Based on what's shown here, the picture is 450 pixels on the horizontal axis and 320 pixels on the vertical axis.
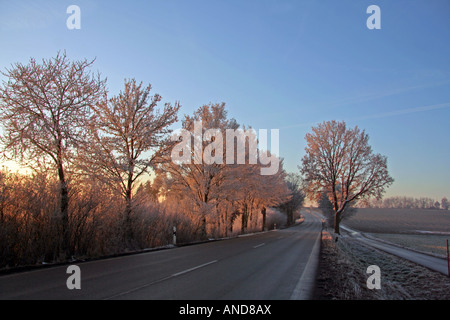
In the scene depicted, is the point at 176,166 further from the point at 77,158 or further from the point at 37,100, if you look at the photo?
the point at 37,100

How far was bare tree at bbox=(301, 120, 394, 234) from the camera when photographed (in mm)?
31391

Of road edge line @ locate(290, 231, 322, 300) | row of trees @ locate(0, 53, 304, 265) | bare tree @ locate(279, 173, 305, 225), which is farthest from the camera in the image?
bare tree @ locate(279, 173, 305, 225)

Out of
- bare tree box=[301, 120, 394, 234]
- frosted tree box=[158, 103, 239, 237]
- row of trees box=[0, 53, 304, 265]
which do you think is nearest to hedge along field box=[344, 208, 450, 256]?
bare tree box=[301, 120, 394, 234]

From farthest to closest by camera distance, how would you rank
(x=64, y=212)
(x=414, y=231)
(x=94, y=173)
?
(x=414, y=231) → (x=94, y=173) → (x=64, y=212)

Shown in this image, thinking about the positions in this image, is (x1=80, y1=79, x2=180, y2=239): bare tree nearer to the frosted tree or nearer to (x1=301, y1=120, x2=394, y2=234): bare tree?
the frosted tree

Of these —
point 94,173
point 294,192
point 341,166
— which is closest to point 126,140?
point 94,173

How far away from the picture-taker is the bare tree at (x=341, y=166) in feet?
103

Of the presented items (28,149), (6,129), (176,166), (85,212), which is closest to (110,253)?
(85,212)

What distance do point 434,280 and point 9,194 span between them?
48.6 ft

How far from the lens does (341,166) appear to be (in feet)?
110

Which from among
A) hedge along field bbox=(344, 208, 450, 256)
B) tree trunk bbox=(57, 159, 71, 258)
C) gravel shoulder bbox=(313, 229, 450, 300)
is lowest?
A: hedge along field bbox=(344, 208, 450, 256)

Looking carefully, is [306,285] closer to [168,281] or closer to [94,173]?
[168,281]

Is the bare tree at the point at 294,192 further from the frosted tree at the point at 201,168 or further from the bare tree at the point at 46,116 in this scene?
the bare tree at the point at 46,116
